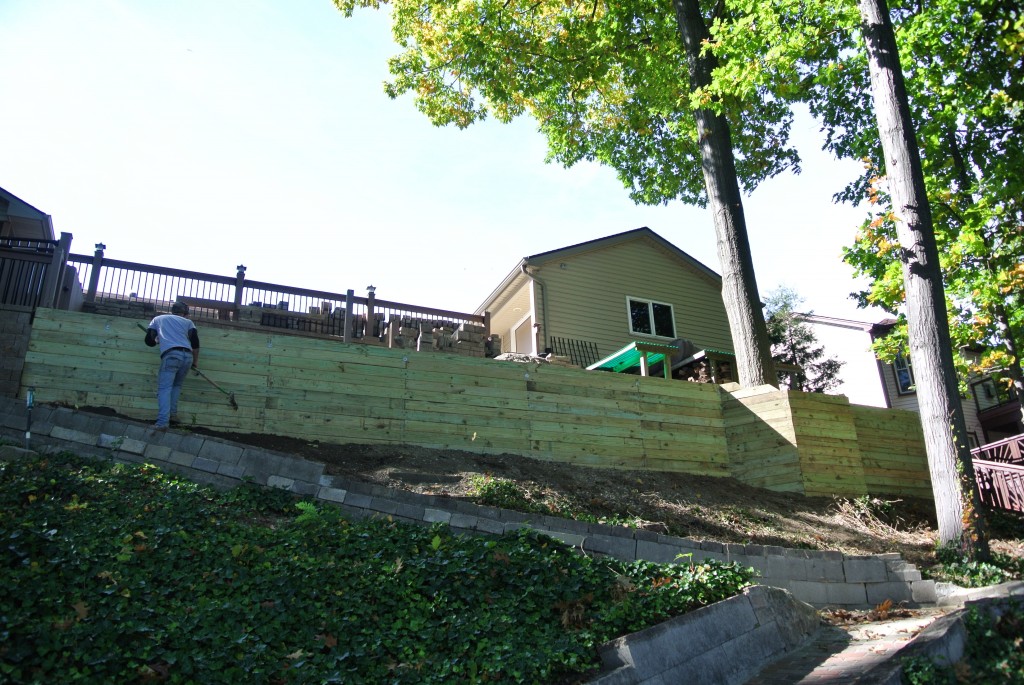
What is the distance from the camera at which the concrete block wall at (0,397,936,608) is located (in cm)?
796

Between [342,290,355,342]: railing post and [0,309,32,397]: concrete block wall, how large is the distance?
558cm

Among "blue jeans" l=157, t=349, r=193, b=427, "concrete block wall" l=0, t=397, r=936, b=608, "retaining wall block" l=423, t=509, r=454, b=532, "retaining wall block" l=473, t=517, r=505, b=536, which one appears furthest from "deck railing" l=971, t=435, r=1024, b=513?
"blue jeans" l=157, t=349, r=193, b=427

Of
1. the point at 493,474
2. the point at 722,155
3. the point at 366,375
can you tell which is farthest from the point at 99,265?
the point at 722,155

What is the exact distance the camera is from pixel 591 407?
12180 mm

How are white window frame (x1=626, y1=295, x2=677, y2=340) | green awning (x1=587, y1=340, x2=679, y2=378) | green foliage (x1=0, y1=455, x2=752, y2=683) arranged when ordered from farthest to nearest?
white window frame (x1=626, y1=295, x2=677, y2=340), green awning (x1=587, y1=340, x2=679, y2=378), green foliage (x1=0, y1=455, x2=752, y2=683)

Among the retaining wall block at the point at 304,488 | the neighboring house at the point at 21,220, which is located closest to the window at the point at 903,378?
the retaining wall block at the point at 304,488

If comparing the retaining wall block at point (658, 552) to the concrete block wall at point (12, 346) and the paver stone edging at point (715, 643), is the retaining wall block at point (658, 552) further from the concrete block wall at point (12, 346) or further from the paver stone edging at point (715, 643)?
the concrete block wall at point (12, 346)

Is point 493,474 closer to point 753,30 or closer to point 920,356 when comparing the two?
point 920,356

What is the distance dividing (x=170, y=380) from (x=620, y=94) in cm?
1349

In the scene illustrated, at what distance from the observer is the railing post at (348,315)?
14562 millimetres

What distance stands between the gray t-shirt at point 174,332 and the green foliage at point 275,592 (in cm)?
209

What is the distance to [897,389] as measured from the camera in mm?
25438

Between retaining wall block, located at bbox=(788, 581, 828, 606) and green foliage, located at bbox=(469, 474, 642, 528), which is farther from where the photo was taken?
green foliage, located at bbox=(469, 474, 642, 528)

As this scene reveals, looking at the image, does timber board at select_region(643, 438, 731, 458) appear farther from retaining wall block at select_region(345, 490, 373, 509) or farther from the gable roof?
the gable roof
